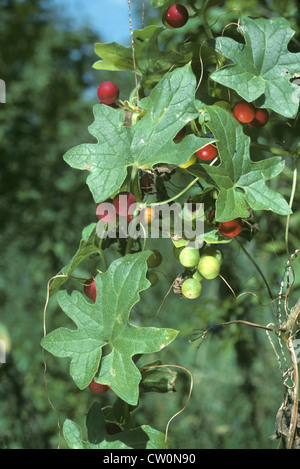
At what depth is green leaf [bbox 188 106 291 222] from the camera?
0.70 metres

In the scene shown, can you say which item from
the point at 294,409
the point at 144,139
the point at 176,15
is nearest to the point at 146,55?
the point at 176,15

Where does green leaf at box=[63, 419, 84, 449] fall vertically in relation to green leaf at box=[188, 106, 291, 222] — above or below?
below

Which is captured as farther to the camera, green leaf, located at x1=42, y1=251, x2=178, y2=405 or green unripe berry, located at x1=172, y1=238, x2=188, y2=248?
green unripe berry, located at x1=172, y1=238, x2=188, y2=248

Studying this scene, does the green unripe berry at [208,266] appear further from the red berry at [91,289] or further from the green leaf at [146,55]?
the green leaf at [146,55]


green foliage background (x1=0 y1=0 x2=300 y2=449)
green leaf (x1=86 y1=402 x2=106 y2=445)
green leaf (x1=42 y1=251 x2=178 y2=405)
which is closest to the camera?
green leaf (x1=42 y1=251 x2=178 y2=405)

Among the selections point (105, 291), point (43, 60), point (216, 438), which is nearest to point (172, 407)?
→ point (216, 438)

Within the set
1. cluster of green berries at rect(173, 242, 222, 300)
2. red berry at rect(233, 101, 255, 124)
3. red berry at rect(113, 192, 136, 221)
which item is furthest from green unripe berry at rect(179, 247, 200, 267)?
red berry at rect(233, 101, 255, 124)

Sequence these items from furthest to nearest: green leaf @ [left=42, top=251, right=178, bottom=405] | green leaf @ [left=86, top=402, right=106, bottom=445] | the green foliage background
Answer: the green foliage background
green leaf @ [left=86, top=402, right=106, bottom=445]
green leaf @ [left=42, top=251, right=178, bottom=405]

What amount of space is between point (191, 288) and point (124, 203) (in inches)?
6.7

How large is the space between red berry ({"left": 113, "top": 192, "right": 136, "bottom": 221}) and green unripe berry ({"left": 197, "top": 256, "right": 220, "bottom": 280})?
0.45 feet

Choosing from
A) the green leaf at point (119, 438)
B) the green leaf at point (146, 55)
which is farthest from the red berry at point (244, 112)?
the green leaf at point (119, 438)

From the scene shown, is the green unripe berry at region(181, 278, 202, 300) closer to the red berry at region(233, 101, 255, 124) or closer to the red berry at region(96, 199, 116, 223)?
the red berry at region(96, 199, 116, 223)

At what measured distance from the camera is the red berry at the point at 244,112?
79 cm
